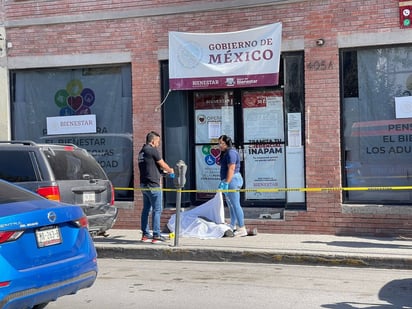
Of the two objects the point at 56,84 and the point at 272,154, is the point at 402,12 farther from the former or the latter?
the point at 56,84

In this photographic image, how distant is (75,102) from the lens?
13.0 m

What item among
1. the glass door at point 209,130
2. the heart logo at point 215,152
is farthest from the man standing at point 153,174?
the heart logo at point 215,152

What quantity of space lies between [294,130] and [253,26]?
216 centimetres

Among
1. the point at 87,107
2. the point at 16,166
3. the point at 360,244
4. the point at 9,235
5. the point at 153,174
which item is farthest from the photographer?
the point at 87,107

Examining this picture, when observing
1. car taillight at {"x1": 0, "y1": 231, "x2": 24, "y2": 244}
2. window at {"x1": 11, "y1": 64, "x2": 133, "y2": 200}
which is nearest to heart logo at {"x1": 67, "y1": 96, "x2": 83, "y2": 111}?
window at {"x1": 11, "y1": 64, "x2": 133, "y2": 200}

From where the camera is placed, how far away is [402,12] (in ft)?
34.8

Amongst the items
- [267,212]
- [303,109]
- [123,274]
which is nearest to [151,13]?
[303,109]

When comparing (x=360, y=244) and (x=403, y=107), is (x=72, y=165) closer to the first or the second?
(x=360, y=244)

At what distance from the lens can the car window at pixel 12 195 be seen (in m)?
5.67

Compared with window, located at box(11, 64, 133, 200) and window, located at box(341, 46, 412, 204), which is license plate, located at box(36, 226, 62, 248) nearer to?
window, located at box(341, 46, 412, 204)

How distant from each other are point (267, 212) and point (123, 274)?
3.93 metres

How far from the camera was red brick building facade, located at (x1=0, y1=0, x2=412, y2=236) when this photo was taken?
10867 mm

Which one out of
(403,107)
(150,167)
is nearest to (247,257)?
(150,167)

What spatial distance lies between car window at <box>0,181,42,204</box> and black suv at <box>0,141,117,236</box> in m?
2.17
